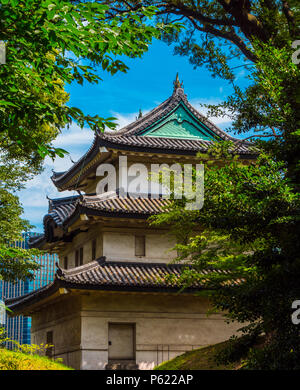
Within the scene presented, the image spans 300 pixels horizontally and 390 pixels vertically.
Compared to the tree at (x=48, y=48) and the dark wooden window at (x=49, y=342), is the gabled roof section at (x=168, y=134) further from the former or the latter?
the tree at (x=48, y=48)

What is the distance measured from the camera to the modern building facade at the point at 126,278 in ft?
68.2

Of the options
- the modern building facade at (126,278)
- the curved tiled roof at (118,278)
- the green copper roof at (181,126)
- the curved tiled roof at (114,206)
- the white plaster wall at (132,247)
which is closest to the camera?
the curved tiled roof at (118,278)

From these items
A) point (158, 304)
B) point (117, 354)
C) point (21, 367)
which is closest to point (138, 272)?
point (158, 304)

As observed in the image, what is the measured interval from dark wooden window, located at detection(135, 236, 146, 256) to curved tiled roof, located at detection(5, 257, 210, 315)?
779 millimetres

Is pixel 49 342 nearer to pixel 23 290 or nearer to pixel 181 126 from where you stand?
pixel 181 126

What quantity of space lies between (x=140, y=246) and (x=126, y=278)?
8.64 ft

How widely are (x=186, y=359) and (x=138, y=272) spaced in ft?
17.9

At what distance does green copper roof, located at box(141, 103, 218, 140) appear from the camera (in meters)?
25.9

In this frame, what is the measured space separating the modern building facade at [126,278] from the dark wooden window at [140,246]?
0.15ft

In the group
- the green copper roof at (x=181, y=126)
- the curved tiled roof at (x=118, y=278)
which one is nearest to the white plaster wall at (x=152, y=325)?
the curved tiled roof at (x=118, y=278)

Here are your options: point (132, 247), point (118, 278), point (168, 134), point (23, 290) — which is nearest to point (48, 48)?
point (118, 278)

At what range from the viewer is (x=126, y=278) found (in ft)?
68.8

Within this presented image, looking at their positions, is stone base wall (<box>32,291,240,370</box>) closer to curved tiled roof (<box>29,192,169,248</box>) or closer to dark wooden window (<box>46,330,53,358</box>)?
dark wooden window (<box>46,330,53,358</box>)

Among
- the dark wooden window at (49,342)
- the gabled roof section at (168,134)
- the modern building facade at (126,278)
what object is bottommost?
the dark wooden window at (49,342)
